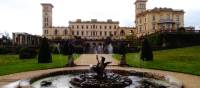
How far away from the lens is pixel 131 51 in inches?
2014

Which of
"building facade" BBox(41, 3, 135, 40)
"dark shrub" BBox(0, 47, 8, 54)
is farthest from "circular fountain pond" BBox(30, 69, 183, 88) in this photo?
"building facade" BBox(41, 3, 135, 40)

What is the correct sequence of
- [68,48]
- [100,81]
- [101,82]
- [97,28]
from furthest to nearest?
[97,28]
[68,48]
[100,81]
[101,82]

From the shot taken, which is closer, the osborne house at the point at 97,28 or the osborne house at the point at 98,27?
the osborne house at the point at 98,27

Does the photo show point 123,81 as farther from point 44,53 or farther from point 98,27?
point 98,27

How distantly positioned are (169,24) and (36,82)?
69.4 meters

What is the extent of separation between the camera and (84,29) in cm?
11819

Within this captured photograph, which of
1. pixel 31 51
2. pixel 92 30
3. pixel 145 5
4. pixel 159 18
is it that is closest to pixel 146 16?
pixel 159 18

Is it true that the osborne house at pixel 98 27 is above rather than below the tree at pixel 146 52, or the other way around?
above

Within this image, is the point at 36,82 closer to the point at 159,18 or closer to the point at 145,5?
the point at 159,18

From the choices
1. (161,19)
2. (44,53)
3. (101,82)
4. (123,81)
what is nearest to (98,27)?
(161,19)

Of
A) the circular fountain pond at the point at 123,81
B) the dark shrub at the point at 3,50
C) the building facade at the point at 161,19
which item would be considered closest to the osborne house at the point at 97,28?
the building facade at the point at 161,19

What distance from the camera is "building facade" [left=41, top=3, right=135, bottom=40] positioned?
112750mm

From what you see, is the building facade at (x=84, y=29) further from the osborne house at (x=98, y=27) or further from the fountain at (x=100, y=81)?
the fountain at (x=100, y=81)

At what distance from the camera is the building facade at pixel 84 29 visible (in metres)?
113
